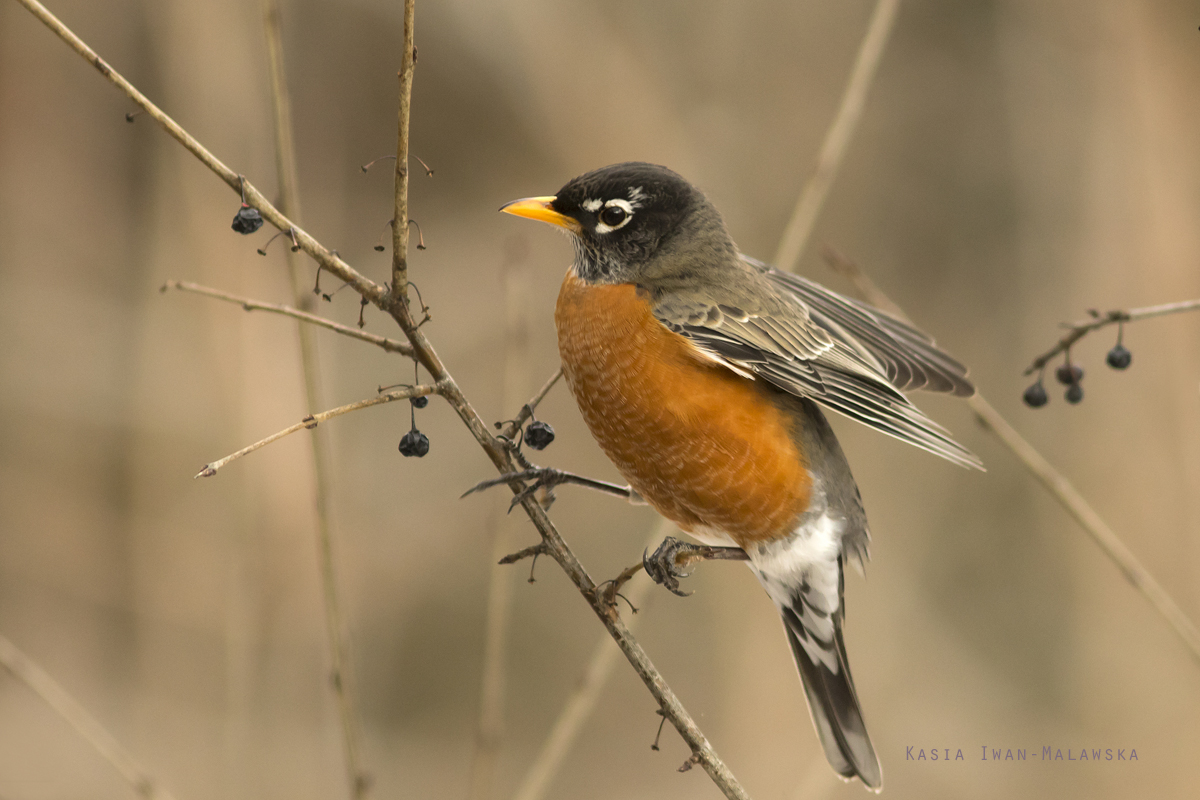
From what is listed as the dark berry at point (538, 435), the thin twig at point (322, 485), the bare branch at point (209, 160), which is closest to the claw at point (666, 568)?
the dark berry at point (538, 435)

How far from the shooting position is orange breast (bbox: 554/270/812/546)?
3133mm

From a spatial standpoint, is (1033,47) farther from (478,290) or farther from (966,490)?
(478,290)

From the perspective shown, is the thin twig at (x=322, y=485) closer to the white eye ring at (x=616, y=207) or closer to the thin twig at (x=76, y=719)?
the thin twig at (x=76, y=719)

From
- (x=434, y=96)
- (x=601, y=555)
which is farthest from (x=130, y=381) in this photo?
(x=601, y=555)

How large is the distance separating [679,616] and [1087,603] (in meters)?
2.47

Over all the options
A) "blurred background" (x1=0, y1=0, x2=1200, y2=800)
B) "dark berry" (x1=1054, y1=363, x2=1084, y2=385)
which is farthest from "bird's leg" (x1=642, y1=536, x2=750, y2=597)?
"blurred background" (x1=0, y1=0, x2=1200, y2=800)

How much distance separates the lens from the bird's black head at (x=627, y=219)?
341 cm

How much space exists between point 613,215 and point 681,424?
0.80 meters

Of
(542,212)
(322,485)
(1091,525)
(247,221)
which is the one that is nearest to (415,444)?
(322,485)

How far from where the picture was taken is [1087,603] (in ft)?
19.2

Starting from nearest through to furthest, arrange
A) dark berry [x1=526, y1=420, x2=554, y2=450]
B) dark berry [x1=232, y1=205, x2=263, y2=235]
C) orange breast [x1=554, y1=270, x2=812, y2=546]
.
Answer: dark berry [x1=232, y1=205, x2=263, y2=235] → dark berry [x1=526, y1=420, x2=554, y2=450] → orange breast [x1=554, y1=270, x2=812, y2=546]

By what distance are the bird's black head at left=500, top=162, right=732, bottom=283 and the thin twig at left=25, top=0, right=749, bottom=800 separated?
1.23 m

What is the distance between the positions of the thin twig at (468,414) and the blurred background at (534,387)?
6.47 ft

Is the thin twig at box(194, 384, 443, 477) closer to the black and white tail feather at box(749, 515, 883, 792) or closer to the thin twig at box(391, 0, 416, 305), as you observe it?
the thin twig at box(391, 0, 416, 305)
